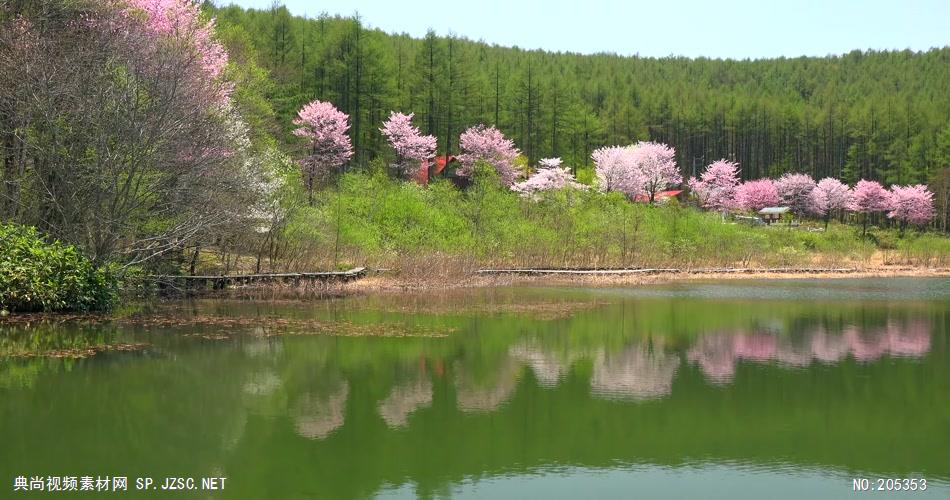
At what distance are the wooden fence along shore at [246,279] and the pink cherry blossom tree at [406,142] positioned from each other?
117ft

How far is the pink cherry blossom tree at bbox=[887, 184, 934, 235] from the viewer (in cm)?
7881

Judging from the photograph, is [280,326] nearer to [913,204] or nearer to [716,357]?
[716,357]

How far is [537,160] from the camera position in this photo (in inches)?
3209

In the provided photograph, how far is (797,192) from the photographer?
289 ft

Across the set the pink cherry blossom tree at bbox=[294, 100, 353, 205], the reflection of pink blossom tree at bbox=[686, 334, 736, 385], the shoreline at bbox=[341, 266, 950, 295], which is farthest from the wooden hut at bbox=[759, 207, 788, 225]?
the reflection of pink blossom tree at bbox=[686, 334, 736, 385]

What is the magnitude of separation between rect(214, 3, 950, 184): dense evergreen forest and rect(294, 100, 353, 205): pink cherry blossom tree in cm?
147

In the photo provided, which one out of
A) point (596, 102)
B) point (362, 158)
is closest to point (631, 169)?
point (362, 158)

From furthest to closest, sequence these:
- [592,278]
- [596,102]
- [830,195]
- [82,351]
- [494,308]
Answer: [596,102], [830,195], [592,278], [494,308], [82,351]

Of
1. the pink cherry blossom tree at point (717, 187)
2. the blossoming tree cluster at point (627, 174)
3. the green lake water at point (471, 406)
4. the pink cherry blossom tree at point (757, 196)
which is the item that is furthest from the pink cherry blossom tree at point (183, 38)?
the pink cherry blossom tree at point (757, 196)

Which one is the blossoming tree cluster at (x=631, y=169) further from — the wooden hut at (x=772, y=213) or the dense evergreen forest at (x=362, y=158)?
the wooden hut at (x=772, y=213)

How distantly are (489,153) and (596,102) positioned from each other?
48.3 metres

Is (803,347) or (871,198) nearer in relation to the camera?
(803,347)

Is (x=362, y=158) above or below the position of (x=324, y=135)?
below

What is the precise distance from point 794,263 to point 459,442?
135 ft
